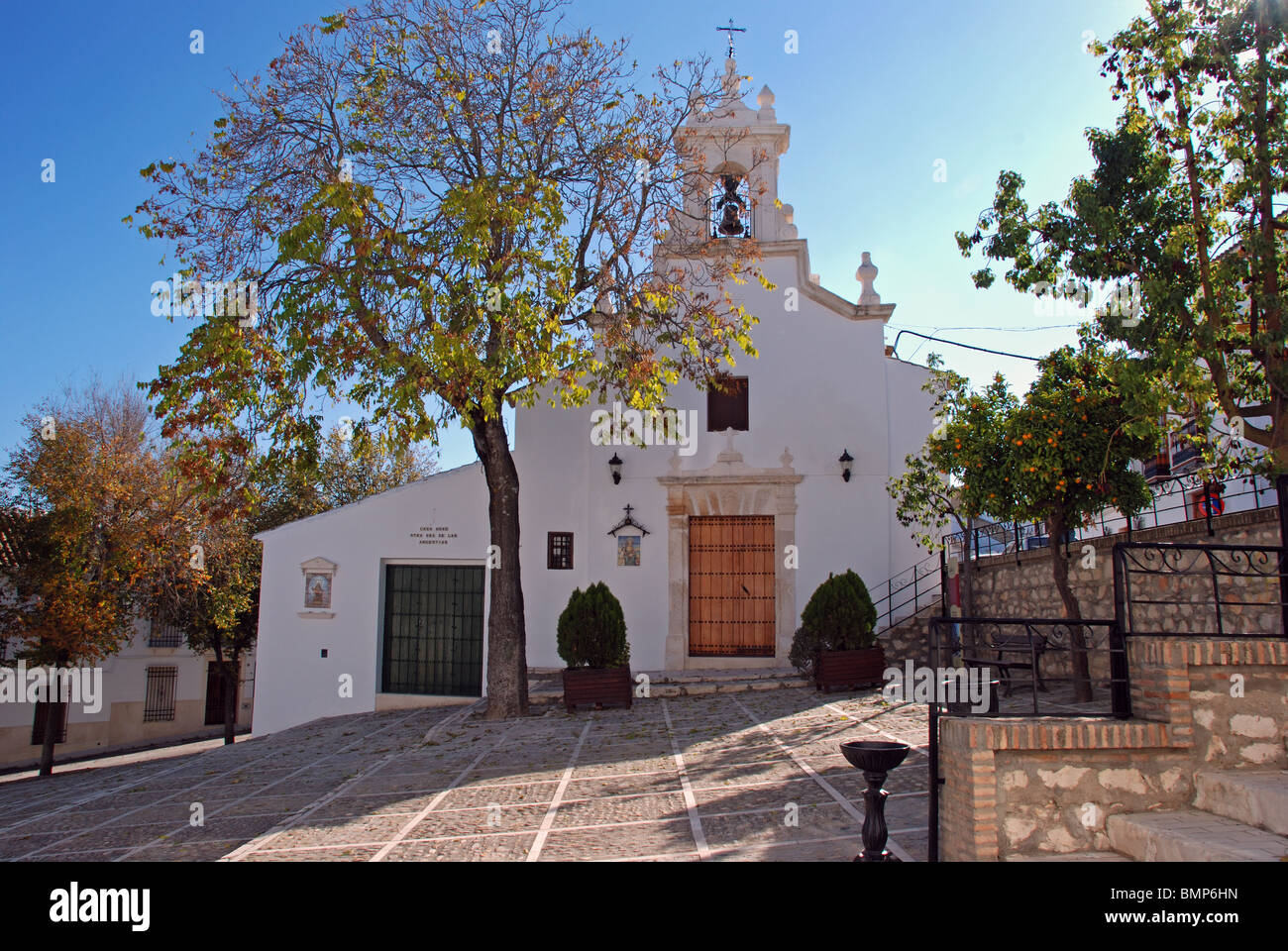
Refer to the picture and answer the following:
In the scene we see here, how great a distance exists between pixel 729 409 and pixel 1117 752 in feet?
30.4

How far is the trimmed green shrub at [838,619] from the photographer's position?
35.2 feet

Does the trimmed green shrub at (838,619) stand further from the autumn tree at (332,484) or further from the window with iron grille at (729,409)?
the autumn tree at (332,484)

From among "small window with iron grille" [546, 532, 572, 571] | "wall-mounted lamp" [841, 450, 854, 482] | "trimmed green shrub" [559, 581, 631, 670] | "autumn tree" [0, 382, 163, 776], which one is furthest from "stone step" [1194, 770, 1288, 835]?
"autumn tree" [0, 382, 163, 776]

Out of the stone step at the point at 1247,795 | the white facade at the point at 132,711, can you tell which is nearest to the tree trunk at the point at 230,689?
the white facade at the point at 132,711

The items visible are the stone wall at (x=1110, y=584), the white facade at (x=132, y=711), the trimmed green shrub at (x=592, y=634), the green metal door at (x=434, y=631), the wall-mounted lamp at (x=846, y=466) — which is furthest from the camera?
the white facade at (x=132, y=711)

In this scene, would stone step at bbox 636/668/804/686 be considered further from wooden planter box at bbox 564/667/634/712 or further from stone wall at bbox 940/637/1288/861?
stone wall at bbox 940/637/1288/861

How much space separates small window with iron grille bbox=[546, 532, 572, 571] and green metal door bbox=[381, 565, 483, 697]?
1.07m

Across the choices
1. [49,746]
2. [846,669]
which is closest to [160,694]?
[49,746]

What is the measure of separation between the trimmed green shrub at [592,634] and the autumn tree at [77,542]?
10443 millimetres

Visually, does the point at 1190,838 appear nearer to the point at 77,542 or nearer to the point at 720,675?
the point at 720,675

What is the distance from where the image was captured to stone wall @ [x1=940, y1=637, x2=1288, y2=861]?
3.94 metres

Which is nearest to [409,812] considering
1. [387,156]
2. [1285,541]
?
[1285,541]
